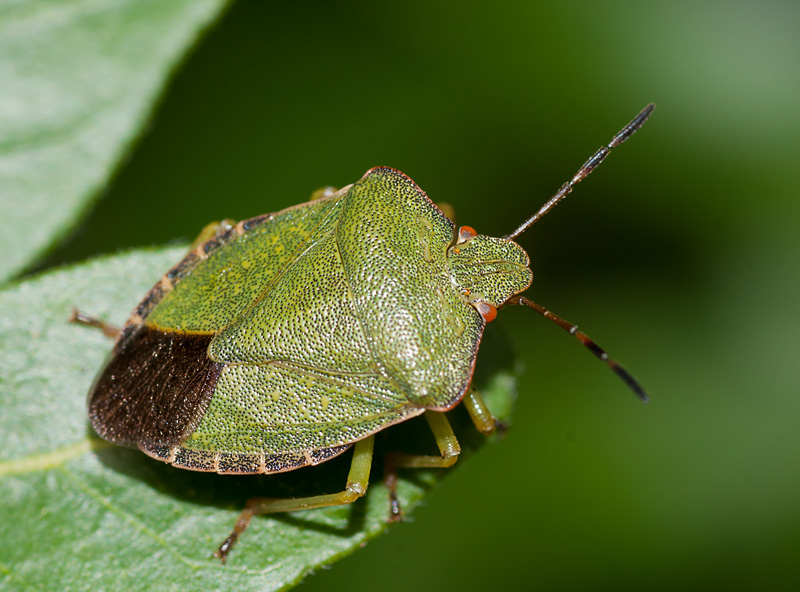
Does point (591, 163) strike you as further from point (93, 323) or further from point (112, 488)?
point (112, 488)

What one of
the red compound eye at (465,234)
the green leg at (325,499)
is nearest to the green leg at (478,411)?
the green leg at (325,499)

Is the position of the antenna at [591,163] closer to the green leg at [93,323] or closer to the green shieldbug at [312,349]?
the green shieldbug at [312,349]

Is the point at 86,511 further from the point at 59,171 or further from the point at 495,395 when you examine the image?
the point at 495,395

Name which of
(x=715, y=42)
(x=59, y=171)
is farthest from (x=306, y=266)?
(x=715, y=42)

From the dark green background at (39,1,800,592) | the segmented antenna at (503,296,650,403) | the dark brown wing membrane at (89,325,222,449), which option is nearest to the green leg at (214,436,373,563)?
the dark brown wing membrane at (89,325,222,449)

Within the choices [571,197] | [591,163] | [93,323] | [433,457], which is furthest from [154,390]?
[571,197]

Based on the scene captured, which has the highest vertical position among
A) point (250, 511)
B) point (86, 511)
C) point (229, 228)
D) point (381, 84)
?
point (381, 84)

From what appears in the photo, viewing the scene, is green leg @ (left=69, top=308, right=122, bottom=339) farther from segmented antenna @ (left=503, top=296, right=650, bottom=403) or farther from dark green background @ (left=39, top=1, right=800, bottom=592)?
segmented antenna @ (left=503, top=296, right=650, bottom=403)
